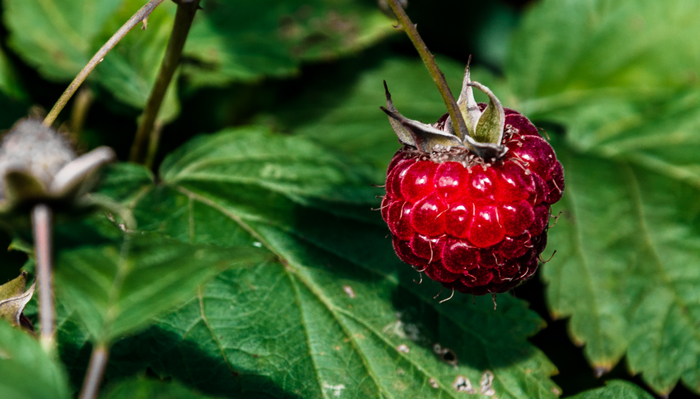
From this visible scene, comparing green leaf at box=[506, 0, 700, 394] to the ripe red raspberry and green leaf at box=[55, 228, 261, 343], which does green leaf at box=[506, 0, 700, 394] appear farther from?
green leaf at box=[55, 228, 261, 343]

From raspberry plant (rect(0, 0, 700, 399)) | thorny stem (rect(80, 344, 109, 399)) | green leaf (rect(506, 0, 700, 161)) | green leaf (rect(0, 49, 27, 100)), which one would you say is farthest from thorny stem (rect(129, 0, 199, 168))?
green leaf (rect(506, 0, 700, 161))

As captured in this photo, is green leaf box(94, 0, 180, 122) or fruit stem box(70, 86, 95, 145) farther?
fruit stem box(70, 86, 95, 145)

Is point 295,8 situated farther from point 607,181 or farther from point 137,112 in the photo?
point 607,181

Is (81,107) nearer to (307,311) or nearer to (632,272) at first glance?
(307,311)

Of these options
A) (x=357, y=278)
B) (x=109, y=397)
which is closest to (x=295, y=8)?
(x=357, y=278)

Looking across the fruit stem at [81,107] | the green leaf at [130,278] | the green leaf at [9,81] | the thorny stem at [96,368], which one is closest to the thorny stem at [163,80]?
the fruit stem at [81,107]

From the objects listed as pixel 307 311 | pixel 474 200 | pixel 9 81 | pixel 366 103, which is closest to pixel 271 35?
pixel 366 103

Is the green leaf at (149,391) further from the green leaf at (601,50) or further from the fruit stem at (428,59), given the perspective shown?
the green leaf at (601,50)
